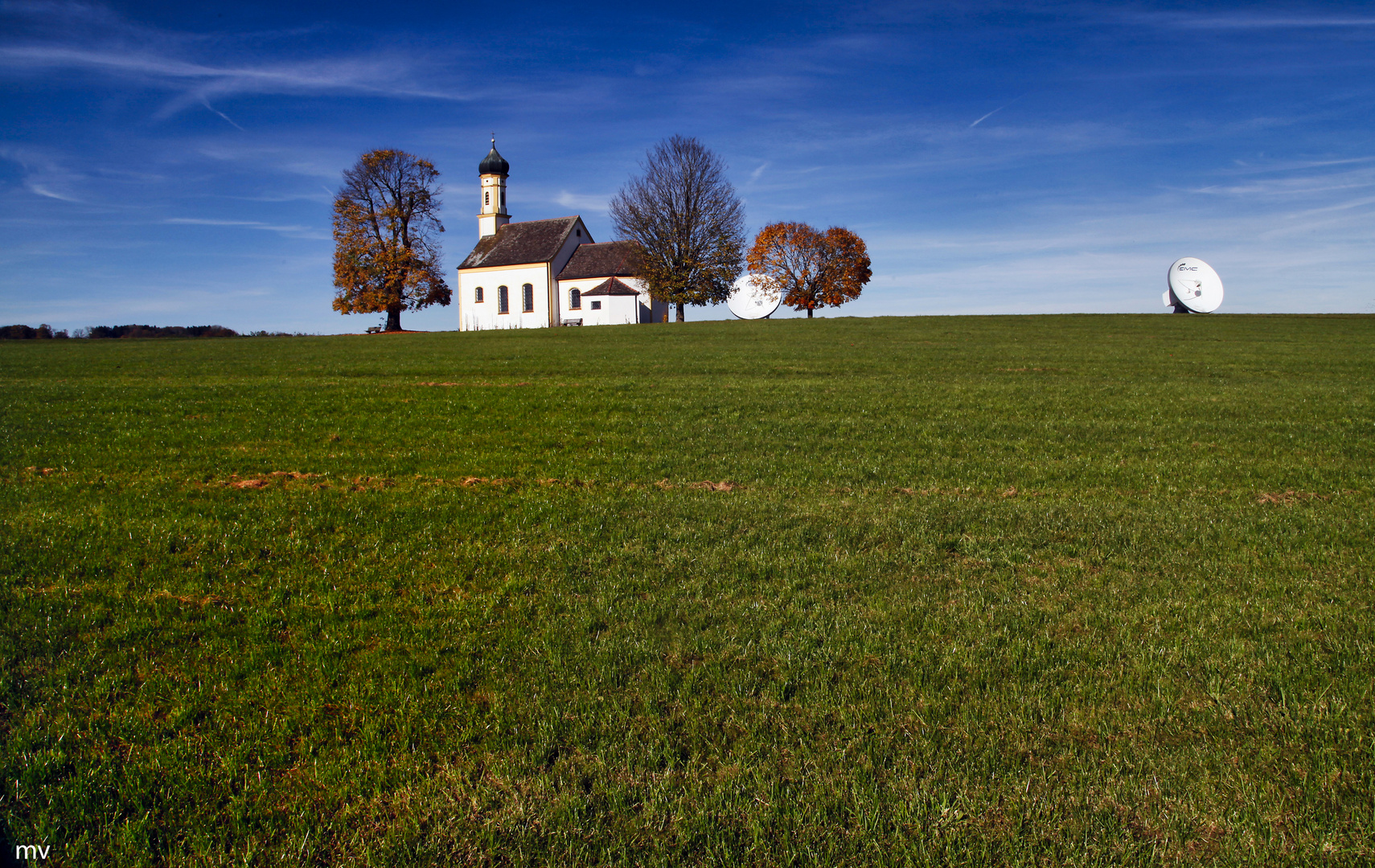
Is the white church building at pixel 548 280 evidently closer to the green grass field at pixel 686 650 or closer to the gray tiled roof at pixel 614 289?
the gray tiled roof at pixel 614 289

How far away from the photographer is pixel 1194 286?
56.3 m

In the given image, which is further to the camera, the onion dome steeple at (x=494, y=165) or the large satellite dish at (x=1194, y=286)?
the onion dome steeple at (x=494, y=165)

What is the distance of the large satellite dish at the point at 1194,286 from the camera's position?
55312 mm

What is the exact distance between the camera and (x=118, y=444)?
11.7 meters

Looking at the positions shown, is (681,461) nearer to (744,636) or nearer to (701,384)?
(744,636)

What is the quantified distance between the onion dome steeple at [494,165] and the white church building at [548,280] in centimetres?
8

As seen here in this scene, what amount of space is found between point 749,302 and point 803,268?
379 inches

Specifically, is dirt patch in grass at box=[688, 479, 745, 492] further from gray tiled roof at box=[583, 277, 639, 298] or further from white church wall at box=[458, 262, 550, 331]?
white church wall at box=[458, 262, 550, 331]

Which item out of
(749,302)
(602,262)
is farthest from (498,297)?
(749,302)

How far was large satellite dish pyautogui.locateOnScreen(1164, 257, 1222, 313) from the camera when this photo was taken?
55.3m

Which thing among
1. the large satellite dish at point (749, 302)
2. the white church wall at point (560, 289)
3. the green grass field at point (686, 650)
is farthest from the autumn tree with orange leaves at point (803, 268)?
the green grass field at point (686, 650)

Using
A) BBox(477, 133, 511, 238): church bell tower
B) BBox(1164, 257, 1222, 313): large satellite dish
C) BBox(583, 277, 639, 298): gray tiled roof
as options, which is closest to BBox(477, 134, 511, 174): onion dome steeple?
BBox(477, 133, 511, 238): church bell tower

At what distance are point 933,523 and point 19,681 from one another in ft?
25.0

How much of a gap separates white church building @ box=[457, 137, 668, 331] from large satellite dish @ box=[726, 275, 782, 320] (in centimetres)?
734
